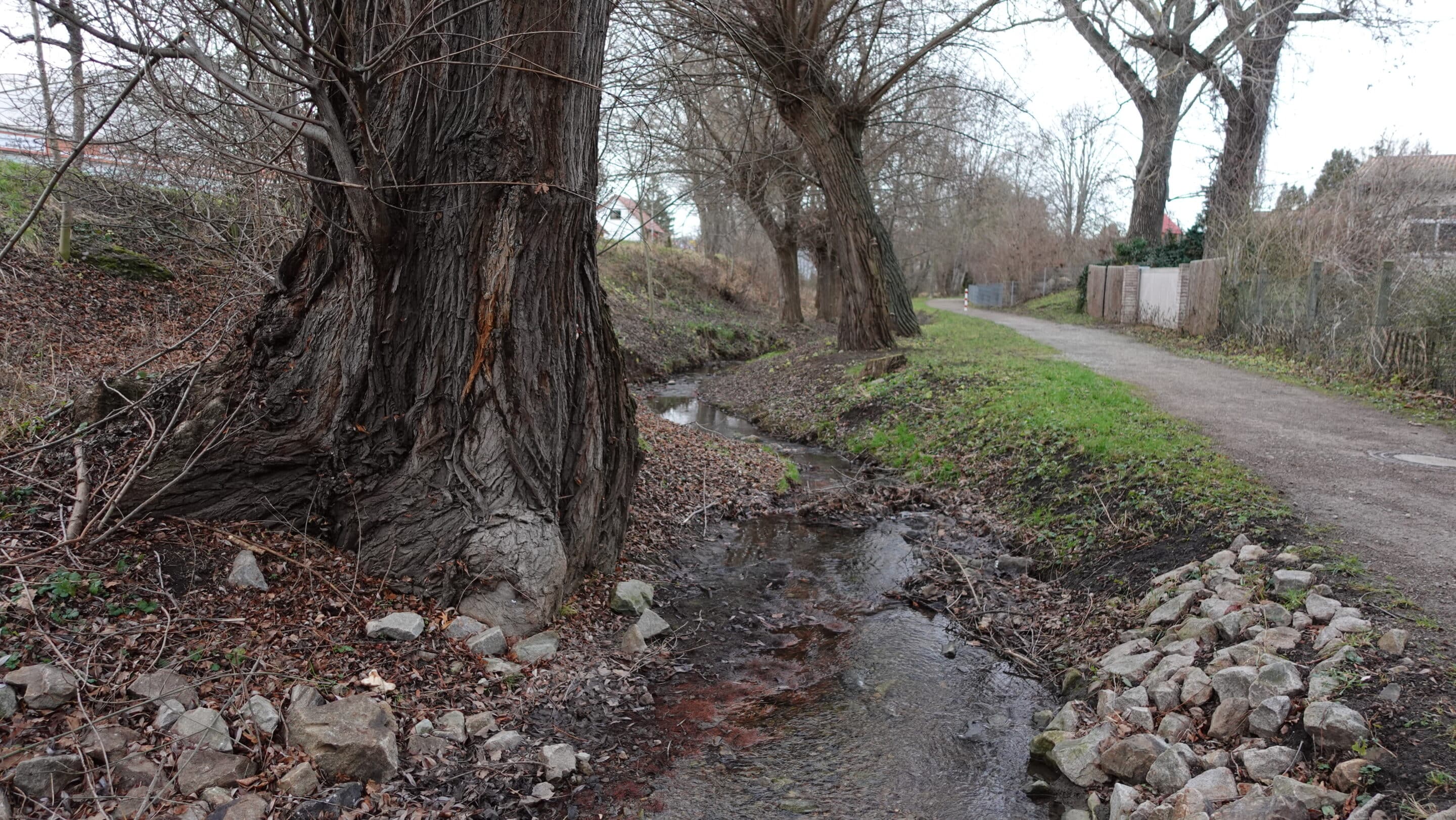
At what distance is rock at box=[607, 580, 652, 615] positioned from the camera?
574 centimetres

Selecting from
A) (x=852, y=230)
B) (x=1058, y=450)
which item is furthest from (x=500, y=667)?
(x=852, y=230)

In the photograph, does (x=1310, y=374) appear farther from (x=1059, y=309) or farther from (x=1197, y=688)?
(x=1059, y=309)

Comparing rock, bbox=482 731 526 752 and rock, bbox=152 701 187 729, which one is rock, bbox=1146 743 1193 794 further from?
rock, bbox=152 701 187 729

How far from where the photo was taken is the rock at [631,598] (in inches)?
226

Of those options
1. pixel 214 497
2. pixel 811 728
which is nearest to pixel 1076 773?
pixel 811 728

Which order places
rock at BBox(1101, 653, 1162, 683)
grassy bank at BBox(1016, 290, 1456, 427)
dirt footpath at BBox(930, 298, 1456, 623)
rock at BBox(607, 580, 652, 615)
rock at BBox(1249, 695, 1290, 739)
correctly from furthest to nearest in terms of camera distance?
grassy bank at BBox(1016, 290, 1456, 427), rock at BBox(607, 580, 652, 615), dirt footpath at BBox(930, 298, 1456, 623), rock at BBox(1101, 653, 1162, 683), rock at BBox(1249, 695, 1290, 739)

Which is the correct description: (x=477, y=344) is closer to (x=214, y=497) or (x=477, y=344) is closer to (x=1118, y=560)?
(x=214, y=497)

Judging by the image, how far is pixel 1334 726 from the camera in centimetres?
372

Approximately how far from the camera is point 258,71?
22.5 ft

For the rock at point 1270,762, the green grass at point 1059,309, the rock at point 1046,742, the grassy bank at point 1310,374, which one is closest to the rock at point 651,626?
the rock at point 1046,742

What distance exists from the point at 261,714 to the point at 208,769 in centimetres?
32

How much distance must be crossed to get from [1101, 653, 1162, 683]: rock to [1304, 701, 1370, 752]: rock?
100 cm

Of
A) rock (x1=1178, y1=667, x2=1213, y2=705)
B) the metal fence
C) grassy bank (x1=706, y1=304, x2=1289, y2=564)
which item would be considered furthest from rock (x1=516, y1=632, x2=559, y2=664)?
the metal fence

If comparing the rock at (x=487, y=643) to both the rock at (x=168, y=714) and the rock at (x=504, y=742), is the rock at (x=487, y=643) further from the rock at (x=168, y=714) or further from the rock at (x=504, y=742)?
the rock at (x=168, y=714)
